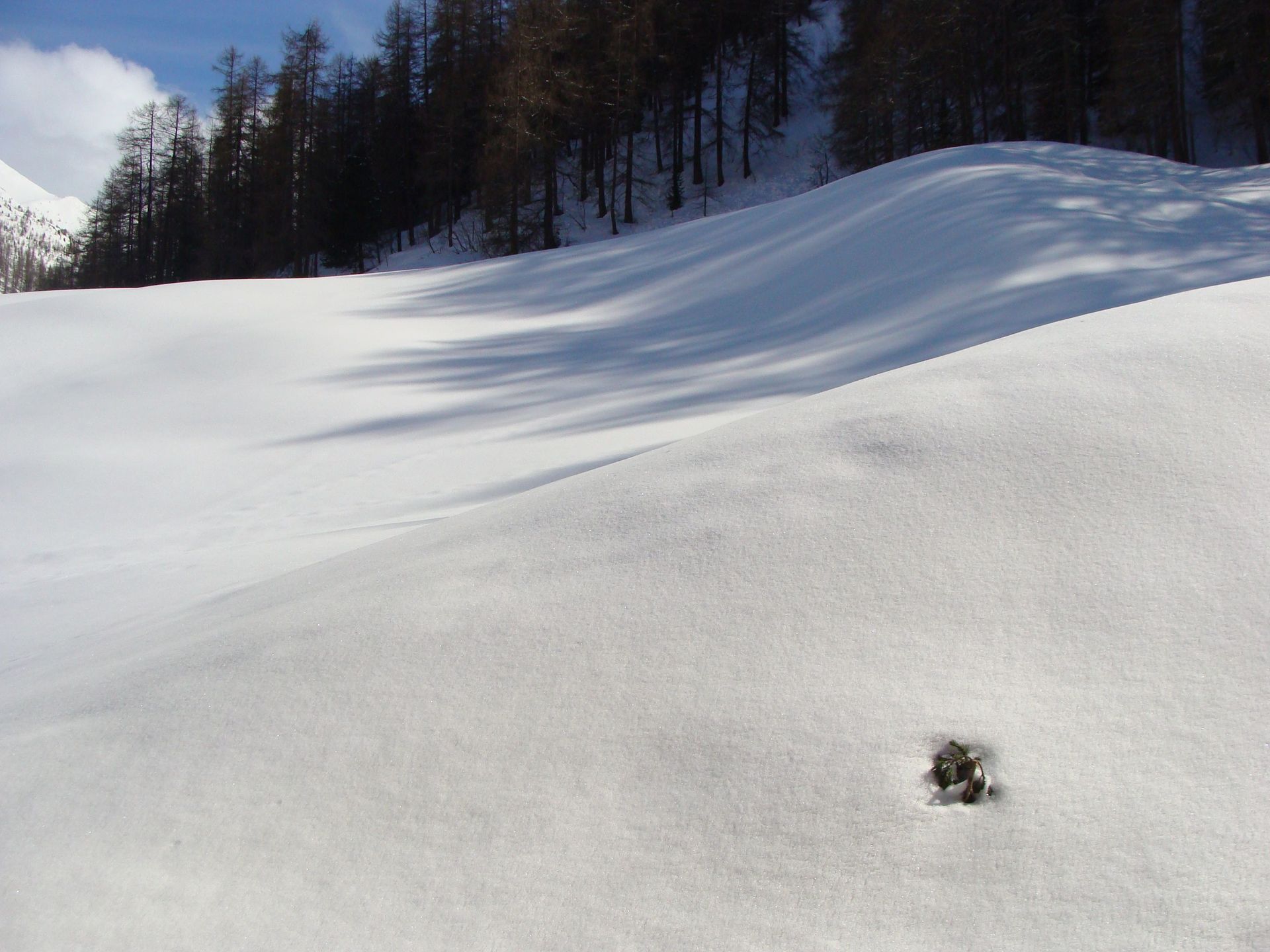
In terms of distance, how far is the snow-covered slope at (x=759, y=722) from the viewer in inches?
57.4

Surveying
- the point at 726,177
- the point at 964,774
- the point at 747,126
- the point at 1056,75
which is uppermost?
the point at 747,126

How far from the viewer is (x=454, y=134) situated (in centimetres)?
2991

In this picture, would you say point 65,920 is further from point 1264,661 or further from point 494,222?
point 494,222

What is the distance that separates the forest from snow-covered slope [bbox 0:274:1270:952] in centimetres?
2169

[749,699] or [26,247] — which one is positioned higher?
[26,247]

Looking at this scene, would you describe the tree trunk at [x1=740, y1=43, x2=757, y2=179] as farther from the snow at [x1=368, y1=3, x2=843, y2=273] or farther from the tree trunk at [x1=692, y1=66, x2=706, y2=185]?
the tree trunk at [x1=692, y1=66, x2=706, y2=185]

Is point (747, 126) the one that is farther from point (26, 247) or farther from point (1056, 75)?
point (26, 247)

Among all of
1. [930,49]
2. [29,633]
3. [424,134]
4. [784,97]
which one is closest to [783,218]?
[29,633]

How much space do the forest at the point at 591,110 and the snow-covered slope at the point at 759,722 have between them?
71.2 ft

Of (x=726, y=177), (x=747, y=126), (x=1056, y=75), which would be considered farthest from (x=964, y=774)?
(x=726, y=177)

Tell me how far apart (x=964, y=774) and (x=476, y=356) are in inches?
Result: 296

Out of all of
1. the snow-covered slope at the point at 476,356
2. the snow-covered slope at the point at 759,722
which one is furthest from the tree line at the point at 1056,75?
the snow-covered slope at the point at 759,722

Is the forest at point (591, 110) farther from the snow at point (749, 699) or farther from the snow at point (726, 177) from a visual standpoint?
the snow at point (749, 699)

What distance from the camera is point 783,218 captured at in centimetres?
1140
